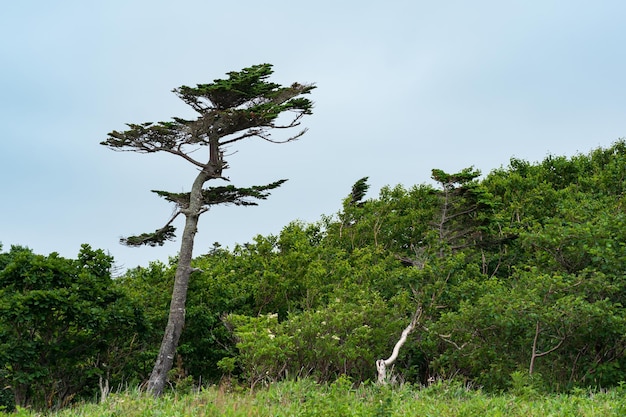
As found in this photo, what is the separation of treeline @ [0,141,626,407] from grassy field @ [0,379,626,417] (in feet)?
5.53

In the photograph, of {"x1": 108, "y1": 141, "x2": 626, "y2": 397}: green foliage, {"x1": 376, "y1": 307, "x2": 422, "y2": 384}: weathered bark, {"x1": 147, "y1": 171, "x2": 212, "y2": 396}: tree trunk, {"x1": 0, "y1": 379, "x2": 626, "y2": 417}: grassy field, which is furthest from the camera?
{"x1": 147, "y1": 171, "x2": 212, "y2": 396}: tree trunk

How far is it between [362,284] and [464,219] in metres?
8.52

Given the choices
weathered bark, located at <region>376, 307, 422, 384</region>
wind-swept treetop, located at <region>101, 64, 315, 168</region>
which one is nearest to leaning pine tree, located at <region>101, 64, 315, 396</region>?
wind-swept treetop, located at <region>101, 64, 315, 168</region>

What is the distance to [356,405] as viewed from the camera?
899 cm

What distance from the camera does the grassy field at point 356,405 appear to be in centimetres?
870

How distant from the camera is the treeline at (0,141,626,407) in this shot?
45.3 feet

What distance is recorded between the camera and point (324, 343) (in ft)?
49.7

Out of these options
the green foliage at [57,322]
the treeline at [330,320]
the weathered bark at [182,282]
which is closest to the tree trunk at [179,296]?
the weathered bark at [182,282]

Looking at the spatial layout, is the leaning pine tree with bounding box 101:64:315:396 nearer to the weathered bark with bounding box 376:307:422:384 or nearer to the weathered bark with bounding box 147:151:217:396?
the weathered bark with bounding box 147:151:217:396

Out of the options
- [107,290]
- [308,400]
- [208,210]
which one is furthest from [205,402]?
[208,210]

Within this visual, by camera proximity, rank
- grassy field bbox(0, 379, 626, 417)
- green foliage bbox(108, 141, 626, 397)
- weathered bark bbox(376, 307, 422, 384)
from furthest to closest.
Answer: weathered bark bbox(376, 307, 422, 384), green foliage bbox(108, 141, 626, 397), grassy field bbox(0, 379, 626, 417)

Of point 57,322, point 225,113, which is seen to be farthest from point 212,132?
point 57,322

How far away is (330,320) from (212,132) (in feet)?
27.3

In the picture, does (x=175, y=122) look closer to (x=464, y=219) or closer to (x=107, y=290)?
(x=107, y=290)
